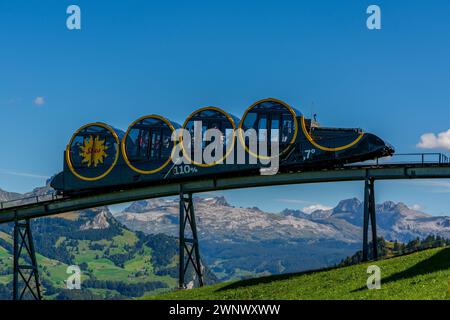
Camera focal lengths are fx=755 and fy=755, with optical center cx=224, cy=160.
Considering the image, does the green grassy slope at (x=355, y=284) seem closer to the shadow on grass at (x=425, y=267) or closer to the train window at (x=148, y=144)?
the shadow on grass at (x=425, y=267)

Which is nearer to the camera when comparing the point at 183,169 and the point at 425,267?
the point at 425,267

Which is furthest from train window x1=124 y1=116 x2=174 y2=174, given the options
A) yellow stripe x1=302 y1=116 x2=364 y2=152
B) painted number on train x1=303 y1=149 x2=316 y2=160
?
painted number on train x1=303 y1=149 x2=316 y2=160

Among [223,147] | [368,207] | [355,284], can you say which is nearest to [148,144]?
[223,147]

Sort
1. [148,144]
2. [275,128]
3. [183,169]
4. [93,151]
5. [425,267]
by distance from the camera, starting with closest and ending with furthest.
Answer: [425,267] → [275,128] → [183,169] → [148,144] → [93,151]

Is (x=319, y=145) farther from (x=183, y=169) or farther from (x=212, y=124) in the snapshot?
(x=183, y=169)

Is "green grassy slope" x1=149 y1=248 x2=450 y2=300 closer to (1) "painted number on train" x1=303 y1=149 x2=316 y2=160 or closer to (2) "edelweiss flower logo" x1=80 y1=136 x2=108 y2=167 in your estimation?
(1) "painted number on train" x1=303 y1=149 x2=316 y2=160
